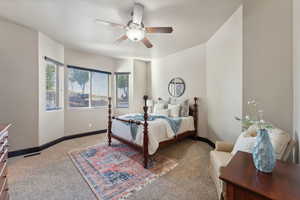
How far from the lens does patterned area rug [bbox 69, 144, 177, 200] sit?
5.97ft

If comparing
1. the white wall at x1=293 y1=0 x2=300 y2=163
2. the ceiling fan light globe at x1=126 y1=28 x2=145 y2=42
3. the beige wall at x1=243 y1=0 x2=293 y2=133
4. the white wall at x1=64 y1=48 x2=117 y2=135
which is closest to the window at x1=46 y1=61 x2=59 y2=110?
the white wall at x1=64 y1=48 x2=117 y2=135

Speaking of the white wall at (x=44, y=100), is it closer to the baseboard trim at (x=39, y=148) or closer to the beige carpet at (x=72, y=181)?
the baseboard trim at (x=39, y=148)

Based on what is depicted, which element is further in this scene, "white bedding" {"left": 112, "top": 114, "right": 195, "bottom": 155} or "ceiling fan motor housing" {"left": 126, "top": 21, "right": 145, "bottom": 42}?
"white bedding" {"left": 112, "top": 114, "right": 195, "bottom": 155}

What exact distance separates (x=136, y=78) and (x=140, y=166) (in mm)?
3506

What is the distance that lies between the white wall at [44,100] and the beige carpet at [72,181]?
611mm

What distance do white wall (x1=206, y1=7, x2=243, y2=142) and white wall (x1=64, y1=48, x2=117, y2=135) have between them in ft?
11.6

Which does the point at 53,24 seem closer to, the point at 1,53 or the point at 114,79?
the point at 1,53

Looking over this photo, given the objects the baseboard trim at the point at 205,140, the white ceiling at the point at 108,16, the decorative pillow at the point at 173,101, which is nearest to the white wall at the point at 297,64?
the white ceiling at the point at 108,16

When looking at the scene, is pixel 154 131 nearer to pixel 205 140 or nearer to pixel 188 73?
pixel 205 140

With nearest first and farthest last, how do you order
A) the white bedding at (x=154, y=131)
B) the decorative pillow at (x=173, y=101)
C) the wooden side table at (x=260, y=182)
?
1. the wooden side table at (x=260, y=182)
2. the white bedding at (x=154, y=131)
3. the decorative pillow at (x=173, y=101)

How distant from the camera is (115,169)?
7.61 feet

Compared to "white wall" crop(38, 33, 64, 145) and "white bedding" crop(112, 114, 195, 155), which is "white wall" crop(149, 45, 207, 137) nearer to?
"white bedding" crop(112, 114, 195, 155)

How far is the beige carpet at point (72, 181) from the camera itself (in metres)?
1.71

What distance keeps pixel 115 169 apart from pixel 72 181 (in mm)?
655
